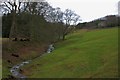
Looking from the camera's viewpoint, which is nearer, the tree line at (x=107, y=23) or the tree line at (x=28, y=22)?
the tree line at (x=28, y=22)

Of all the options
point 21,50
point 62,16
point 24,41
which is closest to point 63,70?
point 21,50

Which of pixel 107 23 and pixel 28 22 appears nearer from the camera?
pixel 28 22

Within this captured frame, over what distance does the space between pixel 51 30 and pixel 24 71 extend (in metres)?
43.4

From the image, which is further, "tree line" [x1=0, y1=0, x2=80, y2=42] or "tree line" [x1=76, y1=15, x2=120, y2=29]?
"tree line" [x1=76, y1=15, x2=120, y2=29]

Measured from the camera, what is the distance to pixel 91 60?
4638 centimetres

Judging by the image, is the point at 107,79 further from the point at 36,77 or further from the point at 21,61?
the point at 21,61

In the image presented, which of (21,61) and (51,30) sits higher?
(51,30)

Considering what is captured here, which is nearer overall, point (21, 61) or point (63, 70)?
point (63, 70)

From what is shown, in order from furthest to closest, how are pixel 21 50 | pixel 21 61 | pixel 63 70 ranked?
pixel 21 50
pixel 21 61
pixel 63 70

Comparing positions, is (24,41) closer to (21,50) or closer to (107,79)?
(21,50)

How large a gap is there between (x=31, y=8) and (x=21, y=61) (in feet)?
89.2

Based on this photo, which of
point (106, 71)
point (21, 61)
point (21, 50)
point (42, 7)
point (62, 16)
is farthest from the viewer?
point (62, 16)

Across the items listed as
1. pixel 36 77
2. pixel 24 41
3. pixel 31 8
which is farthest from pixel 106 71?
pixel 31 8

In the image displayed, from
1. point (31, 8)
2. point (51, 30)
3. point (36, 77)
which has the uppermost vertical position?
point (31, 8)
